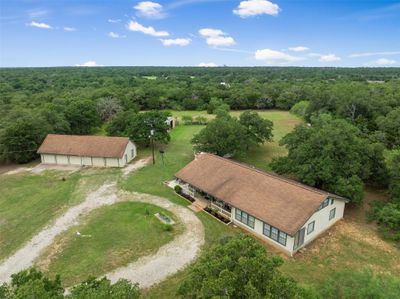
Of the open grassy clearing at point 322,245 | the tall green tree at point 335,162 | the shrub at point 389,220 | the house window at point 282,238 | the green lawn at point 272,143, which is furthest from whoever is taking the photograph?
the green lawn at point 272,143

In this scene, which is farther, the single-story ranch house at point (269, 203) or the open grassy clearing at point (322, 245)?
the single-story ranch house at point (269, 203)

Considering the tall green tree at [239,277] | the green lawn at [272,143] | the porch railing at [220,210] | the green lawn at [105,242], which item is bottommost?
the green lawn at [272,143]

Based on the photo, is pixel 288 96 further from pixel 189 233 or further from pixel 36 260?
pixel 36 260

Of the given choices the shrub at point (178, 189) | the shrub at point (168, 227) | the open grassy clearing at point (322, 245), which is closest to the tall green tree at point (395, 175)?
the open grassy clearing at point (322, 245)

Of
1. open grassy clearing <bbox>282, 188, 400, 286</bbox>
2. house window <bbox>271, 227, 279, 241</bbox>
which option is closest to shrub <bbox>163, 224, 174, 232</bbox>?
house window <bbox>271, 227, 279, 241</bbox>

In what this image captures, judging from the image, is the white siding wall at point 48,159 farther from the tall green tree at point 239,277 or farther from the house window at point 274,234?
the tall green tree at point 239,277

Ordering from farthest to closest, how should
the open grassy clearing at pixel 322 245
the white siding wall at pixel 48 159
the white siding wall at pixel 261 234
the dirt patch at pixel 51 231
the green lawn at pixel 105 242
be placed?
the white siding wall at pixel 48 159, the white siding wall at pixel 261 234, the dirt patch at pixel 51 231, the green lawn at pixel 105 242, the open grassy clearing at pixel 322 245

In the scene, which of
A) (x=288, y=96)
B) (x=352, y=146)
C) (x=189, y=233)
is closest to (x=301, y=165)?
(x=352, y=146)
